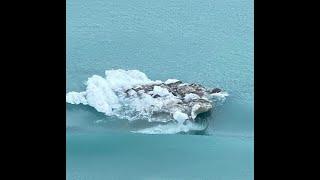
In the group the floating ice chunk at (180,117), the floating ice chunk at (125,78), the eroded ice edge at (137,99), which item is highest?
the floating ice chunk at (125,78)

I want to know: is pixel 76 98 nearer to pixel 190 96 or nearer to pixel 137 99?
pixel 137 99

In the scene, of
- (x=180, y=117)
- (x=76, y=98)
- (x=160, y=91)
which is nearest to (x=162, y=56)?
(x=160, y=91)

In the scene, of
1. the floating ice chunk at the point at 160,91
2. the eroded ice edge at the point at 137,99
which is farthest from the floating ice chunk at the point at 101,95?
the floating ice chunk at the point at 160,91

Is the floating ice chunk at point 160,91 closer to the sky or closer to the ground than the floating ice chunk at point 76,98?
closer to the sky

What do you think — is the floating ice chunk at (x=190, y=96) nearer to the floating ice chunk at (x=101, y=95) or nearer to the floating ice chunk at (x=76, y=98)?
the floating ice chunk at (x=101, y=95)
